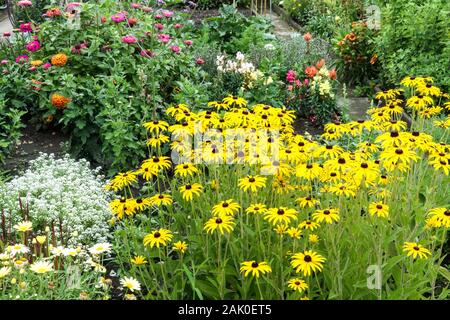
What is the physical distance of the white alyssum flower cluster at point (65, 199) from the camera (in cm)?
Result: 364

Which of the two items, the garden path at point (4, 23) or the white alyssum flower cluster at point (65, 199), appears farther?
the garden path at point (4, 23)

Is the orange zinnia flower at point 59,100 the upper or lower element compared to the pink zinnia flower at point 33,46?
lower

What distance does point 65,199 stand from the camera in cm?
379

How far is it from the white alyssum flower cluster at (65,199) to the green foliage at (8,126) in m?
0.33

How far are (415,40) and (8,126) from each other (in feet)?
13.0

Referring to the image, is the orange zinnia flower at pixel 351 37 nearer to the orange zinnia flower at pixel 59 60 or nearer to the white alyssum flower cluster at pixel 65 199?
the orange zinnia flower at pixel 59 60

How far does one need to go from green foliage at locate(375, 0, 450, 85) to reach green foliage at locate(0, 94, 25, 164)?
3.65 metres

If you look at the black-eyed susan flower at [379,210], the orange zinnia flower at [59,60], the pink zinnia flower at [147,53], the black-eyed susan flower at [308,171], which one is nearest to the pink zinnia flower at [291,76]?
the pink zinnia flower at [147,53]

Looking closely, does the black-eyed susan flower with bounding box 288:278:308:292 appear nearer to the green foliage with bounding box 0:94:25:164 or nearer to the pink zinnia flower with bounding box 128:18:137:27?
the green foliage with bounding box 0:94:25:164

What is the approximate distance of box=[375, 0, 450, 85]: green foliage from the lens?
575cm

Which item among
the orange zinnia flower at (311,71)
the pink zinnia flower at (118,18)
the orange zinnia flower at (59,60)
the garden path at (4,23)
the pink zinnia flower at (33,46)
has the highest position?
the pink zinnia flower at (118,18)

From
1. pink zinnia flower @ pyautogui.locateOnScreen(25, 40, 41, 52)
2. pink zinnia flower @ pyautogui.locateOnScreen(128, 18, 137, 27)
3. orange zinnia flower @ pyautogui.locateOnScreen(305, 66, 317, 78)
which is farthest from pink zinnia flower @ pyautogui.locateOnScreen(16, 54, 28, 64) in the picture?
orange zinnia flower @ pyautogui.locateOnScreen(305, 66, 317, 78)

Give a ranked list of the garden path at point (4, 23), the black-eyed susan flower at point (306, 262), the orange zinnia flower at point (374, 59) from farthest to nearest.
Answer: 1. the garden path at point (4, 23)
2. the orange zinnia flower at point (374, 59)
3. the black-eyed susan flower at point (306, 262)
